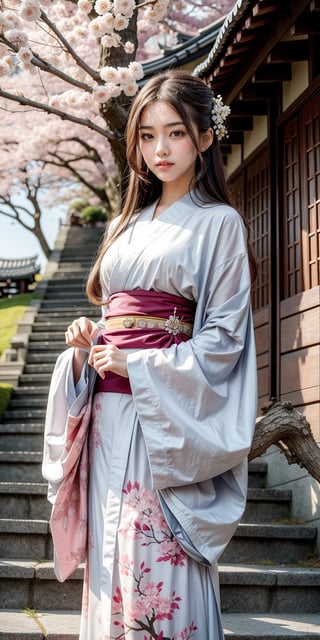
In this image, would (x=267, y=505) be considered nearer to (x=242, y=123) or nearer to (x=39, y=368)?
(x=242, y=123)

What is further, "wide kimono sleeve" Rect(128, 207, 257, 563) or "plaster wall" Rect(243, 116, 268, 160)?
"plaster wall" Rect(243, 116, 268, 160)

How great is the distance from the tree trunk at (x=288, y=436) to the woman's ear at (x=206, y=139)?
6.76ft

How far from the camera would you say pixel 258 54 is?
666cm

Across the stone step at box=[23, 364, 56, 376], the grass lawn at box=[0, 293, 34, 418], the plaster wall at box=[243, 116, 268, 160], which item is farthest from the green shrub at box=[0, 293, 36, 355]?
the plaster wall at box=[243, 116, 268, 160]

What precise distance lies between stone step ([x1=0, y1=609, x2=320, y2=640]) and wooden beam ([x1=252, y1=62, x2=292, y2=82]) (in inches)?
174

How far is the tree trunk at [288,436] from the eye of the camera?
4738 mm

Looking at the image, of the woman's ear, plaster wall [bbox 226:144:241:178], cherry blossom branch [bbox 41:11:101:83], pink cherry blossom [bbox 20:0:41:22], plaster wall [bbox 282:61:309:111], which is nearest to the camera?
the woman's ear

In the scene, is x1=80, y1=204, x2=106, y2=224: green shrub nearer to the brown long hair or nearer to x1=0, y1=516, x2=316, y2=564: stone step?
x1=0, y1=516, x2=316, y2=564: stone step

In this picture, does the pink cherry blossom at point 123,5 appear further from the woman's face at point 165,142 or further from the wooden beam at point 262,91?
the woman's face at point 165,142

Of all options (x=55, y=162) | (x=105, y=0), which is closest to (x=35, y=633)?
(x=105, y=0)

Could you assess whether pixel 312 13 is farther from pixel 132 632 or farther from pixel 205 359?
pixel 132 632

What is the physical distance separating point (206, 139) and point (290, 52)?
399 centimetres

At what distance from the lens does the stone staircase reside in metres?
4.45

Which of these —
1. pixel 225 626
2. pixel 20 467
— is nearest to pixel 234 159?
pixel 20 467
